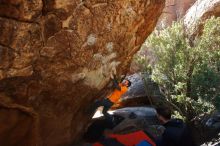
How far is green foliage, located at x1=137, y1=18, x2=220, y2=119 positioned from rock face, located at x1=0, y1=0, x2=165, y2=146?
1227mm

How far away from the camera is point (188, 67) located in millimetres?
9031

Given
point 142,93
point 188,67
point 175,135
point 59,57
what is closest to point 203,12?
point 142,93

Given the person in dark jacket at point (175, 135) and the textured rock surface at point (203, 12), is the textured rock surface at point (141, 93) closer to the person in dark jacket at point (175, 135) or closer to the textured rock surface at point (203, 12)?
the textured rock surface at point (203, 12)

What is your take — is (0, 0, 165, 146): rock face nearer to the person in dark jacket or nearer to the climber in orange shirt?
the climber in orange shirt

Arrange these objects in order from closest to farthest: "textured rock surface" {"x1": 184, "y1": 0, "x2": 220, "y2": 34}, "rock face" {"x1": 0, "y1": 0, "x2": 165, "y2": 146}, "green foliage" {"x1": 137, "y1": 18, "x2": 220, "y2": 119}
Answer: "rock face" {"x1": 0, "y1": 0, "x2": 165, "y2": 146}
"green foliage" {"x1": 137, "y1": 18, "x2": 220, "y2": 119}
"textured rock surface" {"x1": 184, "y1": 0, "x2": 220, "y2": 34}

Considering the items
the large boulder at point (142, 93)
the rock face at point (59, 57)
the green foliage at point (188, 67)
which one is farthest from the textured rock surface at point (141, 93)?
the rock face at point (59, 57)

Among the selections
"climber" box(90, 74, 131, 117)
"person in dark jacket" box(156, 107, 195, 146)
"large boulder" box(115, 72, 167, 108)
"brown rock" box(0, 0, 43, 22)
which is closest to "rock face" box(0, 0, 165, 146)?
"brown rock" box(0, 0, 43, 22)

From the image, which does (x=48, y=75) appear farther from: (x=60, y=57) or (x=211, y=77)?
(x=211, y=77)

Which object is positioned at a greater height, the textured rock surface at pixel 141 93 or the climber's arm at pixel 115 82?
the climber's arm at pixel 115 82

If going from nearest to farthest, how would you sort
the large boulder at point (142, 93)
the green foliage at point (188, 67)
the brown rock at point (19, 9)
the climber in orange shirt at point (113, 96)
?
the brown rock at point (19, 9) → the climber in orange shirt at point (113, 96) → the green foliage at point (188, 67) → the large boulder at point (142, 93)

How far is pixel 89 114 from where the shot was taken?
8.12 m

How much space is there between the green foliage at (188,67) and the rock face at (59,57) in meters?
1.23

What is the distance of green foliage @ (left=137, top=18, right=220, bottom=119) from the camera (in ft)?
28.2

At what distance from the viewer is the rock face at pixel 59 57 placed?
5797mm
